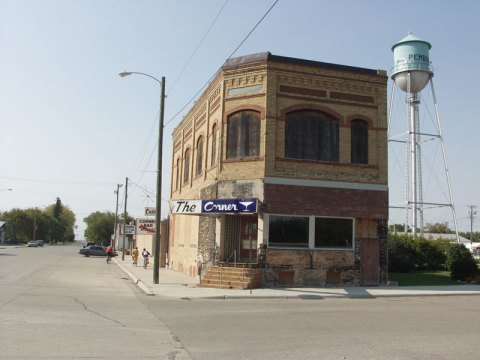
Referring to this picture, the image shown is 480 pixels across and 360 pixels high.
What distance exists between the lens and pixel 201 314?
46.5 feet

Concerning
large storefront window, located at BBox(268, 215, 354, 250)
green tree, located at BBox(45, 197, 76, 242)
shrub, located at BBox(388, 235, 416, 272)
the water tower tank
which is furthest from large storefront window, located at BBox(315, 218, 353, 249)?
green tree, located at BBox(45, 197, 76, 242)

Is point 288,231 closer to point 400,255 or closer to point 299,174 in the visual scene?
point 299,174

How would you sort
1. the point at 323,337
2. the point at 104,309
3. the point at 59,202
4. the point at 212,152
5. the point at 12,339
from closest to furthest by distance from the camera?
the point at 12,339
the point at 323,337
the point at 104,309
the point at 212,152
the point at 59,202

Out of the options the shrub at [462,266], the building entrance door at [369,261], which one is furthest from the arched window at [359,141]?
the shrub at [462,266]

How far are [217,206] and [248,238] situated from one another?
2.55 meters

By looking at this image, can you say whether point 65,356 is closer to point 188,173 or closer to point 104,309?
point 104,309

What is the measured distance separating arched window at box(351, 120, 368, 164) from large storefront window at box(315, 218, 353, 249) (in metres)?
3.04

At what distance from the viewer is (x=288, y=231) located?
23.5 meters

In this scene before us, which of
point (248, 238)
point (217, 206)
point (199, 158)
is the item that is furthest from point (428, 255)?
point (217, 206)

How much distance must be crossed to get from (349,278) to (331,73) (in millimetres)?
9746

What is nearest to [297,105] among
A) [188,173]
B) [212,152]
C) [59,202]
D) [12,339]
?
[212,152]

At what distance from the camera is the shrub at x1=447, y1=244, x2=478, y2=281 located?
1104 inches

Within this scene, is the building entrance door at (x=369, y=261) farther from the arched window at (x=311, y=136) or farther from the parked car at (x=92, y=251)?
the parked car at (x=92, y=251)

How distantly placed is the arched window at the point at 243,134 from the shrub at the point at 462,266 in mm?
13271
